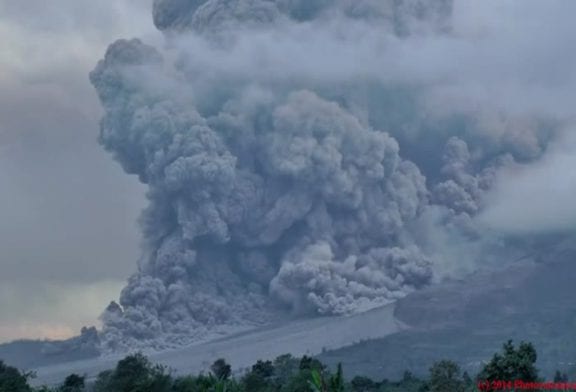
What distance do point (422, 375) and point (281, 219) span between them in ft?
64.7

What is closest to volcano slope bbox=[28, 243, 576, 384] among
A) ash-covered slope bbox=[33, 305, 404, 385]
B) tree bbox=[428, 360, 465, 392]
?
ash-covered slope bbox=[33, 305, 404, 385]

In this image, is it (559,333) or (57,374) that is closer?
(57,374)

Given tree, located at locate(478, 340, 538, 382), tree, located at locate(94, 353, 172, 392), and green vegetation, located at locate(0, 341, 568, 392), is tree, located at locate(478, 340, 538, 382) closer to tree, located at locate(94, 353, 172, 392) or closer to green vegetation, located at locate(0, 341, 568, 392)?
green vegetation, located at locate(0, 341, 568, 392)

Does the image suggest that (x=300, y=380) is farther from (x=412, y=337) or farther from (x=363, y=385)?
(x=412, y=337)

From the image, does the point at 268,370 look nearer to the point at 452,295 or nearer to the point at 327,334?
the point at 327,334

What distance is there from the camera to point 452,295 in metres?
130

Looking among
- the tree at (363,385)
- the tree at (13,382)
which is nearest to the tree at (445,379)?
the tree at (363,385)

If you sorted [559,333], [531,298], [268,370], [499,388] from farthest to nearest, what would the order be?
[531,298], [559,333], [268,370], [499,388]

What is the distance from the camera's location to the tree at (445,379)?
50219mm

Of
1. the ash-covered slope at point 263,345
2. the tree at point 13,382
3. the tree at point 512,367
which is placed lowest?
the tree at point 512,367

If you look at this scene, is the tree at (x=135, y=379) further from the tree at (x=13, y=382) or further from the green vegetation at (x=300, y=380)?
the tree at (x=13, y=382)

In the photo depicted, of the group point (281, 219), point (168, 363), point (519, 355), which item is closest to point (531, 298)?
point (281, 219)

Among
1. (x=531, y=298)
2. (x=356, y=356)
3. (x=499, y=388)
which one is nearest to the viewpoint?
(x=499, y=388)

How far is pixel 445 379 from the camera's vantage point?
50938mm
